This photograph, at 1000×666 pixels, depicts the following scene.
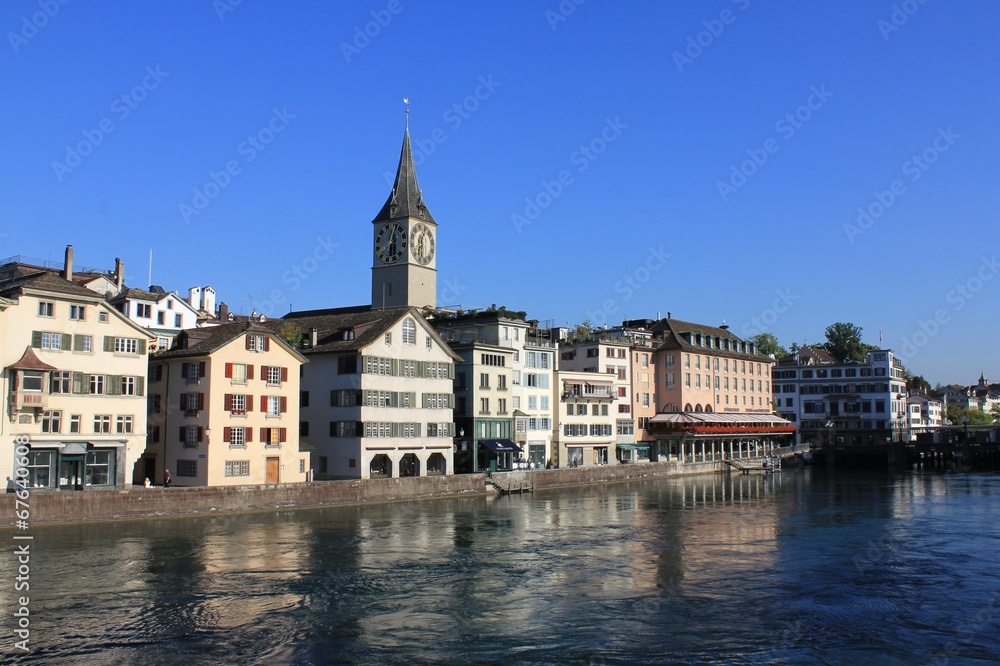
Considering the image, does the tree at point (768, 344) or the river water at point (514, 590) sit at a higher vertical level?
the tree at point (768, 344)

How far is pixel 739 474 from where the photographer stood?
11138 cm

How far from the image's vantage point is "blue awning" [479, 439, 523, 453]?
273 ft

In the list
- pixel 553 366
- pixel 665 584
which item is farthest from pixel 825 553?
pixel 553 366

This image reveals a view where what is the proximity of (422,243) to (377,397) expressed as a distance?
49133 mm

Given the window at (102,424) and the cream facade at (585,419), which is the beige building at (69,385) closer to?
the window at (102,424)

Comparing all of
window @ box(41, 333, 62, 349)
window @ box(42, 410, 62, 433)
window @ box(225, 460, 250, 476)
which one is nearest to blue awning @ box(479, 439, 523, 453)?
window @ box(225, 460, 250, 476)

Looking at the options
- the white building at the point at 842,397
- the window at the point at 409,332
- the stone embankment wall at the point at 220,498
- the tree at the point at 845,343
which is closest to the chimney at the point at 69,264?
the stone embankment wall at the point at 220,498

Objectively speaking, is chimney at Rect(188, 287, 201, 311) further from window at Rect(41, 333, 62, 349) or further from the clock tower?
window at Rect(41, 333, 62, 349)

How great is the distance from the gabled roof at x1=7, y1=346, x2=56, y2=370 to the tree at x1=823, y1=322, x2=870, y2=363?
16042cm

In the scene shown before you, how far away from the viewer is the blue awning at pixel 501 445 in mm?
83356

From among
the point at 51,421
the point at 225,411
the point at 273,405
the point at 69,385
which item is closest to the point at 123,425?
the point at 69,385

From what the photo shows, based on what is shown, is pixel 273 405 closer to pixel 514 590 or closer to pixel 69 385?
pixel 69 385

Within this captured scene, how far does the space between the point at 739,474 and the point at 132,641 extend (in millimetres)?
93539

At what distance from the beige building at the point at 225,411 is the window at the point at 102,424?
6417 mm
